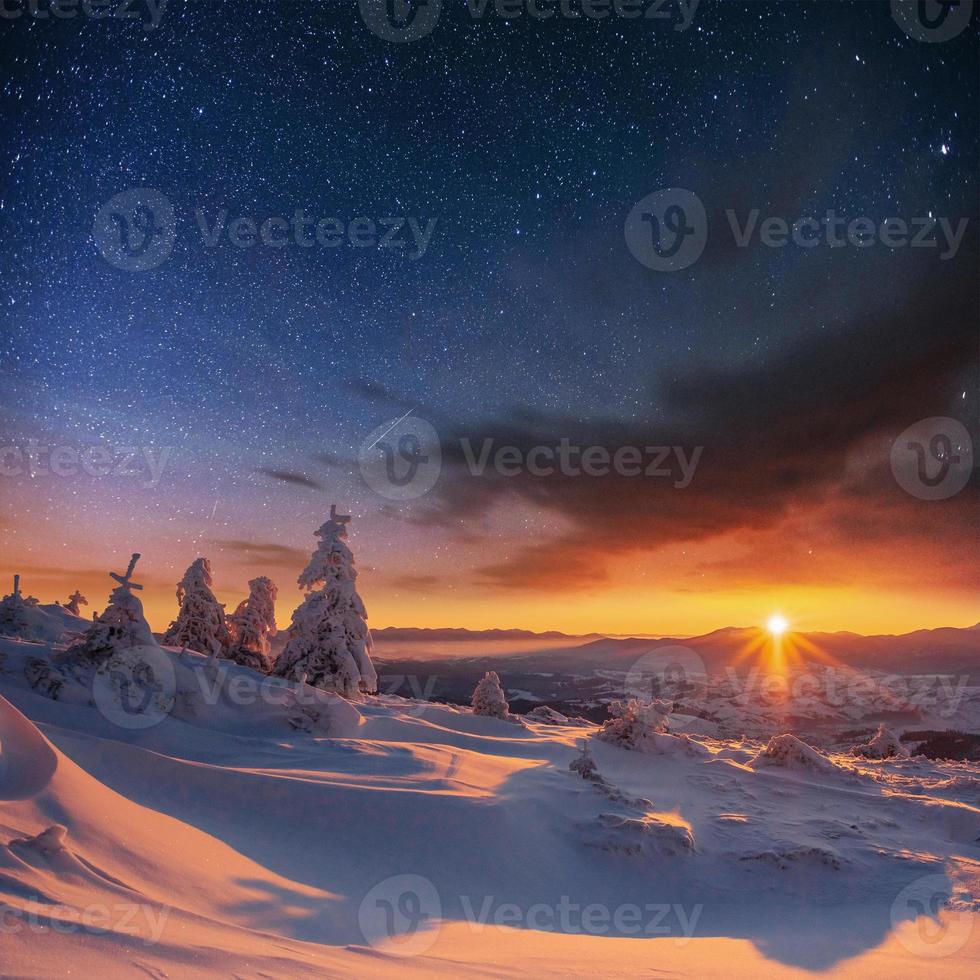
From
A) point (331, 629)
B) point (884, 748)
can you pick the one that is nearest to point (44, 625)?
point (331, 629)

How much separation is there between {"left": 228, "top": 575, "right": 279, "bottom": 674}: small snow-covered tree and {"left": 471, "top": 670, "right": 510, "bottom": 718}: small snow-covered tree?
14515mm

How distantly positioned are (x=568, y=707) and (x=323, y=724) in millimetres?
59831

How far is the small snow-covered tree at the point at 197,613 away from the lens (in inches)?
1211

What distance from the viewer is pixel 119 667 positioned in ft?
49.6

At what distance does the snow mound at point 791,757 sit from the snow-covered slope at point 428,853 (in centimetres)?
6

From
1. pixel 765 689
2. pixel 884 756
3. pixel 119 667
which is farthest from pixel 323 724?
pixel 765 689

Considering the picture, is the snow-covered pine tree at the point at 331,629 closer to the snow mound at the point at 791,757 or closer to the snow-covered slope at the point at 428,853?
the snow-covered slope at the point at 428,853

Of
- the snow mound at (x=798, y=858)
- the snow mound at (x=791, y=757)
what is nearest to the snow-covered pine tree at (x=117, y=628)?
the snow mound at (x=798, y=858)

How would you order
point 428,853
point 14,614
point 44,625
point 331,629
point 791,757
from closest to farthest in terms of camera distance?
point 428,853
point 791,757
point 331,629
point 14,614
point 44,625

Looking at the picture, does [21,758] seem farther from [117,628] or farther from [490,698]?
[490,698]

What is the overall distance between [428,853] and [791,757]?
1389 cm

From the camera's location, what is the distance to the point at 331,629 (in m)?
23.2

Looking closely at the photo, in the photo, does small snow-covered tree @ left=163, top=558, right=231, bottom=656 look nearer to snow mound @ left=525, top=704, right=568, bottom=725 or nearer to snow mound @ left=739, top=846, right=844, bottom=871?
snow mound @ left=525, top=704, right=568, bottom=725

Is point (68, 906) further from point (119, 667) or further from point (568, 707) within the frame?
point (568, 707)
